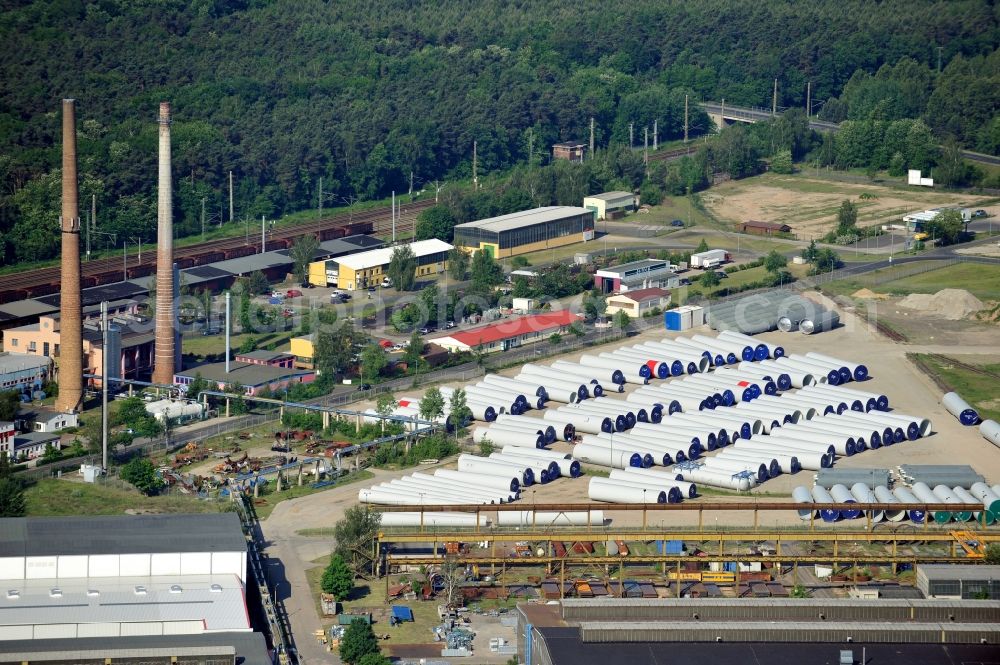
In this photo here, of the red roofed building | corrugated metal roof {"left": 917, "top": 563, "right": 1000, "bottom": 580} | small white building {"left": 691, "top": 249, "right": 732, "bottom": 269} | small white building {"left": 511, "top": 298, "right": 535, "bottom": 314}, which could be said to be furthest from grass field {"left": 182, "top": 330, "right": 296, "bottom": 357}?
corrugated metal roof {"left": 917, "top": 563, "right": 1000, "bottom": 580}

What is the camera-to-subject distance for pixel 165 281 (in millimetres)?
44219

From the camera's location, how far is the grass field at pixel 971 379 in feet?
142


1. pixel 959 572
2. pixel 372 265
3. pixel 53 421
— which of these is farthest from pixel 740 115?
pixel 959 572

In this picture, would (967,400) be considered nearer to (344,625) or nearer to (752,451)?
(752,451)

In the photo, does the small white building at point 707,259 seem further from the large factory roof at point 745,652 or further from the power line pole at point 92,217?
the large factory roof at point 745,652

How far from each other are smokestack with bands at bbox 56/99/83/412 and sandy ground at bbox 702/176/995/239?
30.8 m

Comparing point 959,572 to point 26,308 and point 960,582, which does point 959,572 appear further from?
point 26,308

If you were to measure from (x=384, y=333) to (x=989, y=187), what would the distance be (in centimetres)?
3315

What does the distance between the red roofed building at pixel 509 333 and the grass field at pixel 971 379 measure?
10.5 m

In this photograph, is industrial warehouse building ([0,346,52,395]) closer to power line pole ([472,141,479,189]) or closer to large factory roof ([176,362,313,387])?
large factory roof ([176,362,313,387])

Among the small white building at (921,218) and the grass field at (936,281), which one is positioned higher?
the small white building at (921,218)

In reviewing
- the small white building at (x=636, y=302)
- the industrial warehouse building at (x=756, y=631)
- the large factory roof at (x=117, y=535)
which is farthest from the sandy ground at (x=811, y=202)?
the large factory roof at (x=117, y=535)

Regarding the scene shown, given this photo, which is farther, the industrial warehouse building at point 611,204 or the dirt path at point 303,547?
the industrial warehouse building at point 611,204

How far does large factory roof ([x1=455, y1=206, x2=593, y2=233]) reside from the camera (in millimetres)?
60812
